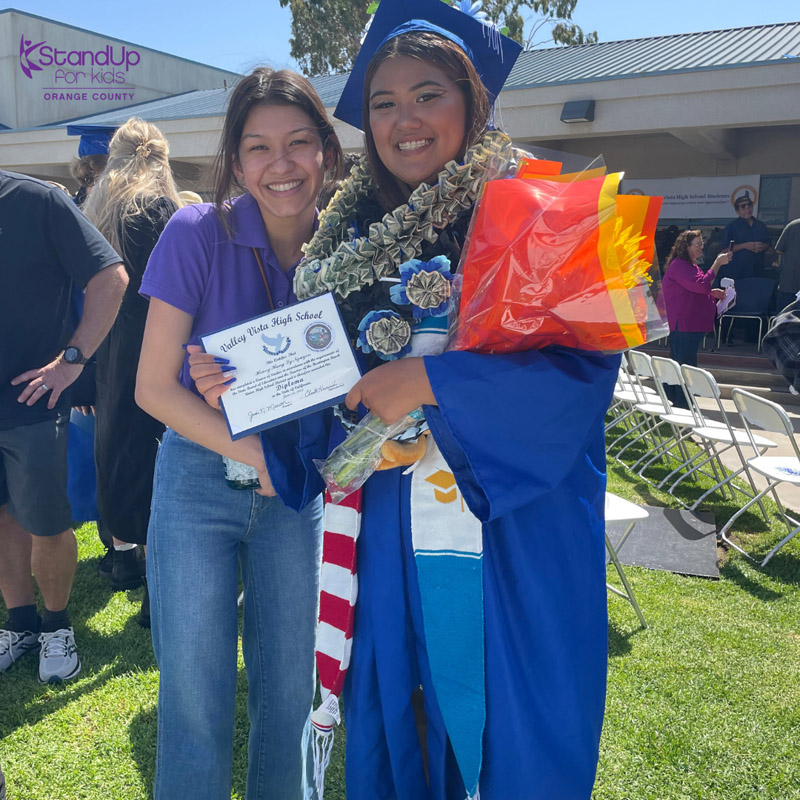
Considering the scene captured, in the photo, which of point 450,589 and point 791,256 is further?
point 791,256

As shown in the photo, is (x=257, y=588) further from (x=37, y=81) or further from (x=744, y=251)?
(x=37, y=81)

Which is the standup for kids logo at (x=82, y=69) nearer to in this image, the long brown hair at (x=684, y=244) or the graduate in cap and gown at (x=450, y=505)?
the long brown hair at (x=684, y=244)

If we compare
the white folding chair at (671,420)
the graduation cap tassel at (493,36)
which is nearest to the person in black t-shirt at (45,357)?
the graduation cap tassel at (493,36)

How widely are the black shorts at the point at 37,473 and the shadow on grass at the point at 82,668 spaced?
601 mm

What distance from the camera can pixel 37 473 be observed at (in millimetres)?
2947

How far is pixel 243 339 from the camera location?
148 centimetres

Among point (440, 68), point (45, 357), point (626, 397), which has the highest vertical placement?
point (440, 68)

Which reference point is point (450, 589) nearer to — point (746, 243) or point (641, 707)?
point (641, 707)

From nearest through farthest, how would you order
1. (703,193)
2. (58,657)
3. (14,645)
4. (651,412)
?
(58,657), (14,645), (651,412), (703,193)

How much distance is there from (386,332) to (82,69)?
21738 mm

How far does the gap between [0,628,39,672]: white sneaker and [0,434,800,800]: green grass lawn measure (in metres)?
0.06

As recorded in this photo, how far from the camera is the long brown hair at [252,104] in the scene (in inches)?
66.0

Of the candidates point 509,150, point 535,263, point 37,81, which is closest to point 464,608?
point 535,263

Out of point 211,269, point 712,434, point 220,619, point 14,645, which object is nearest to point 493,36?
point 211,269
